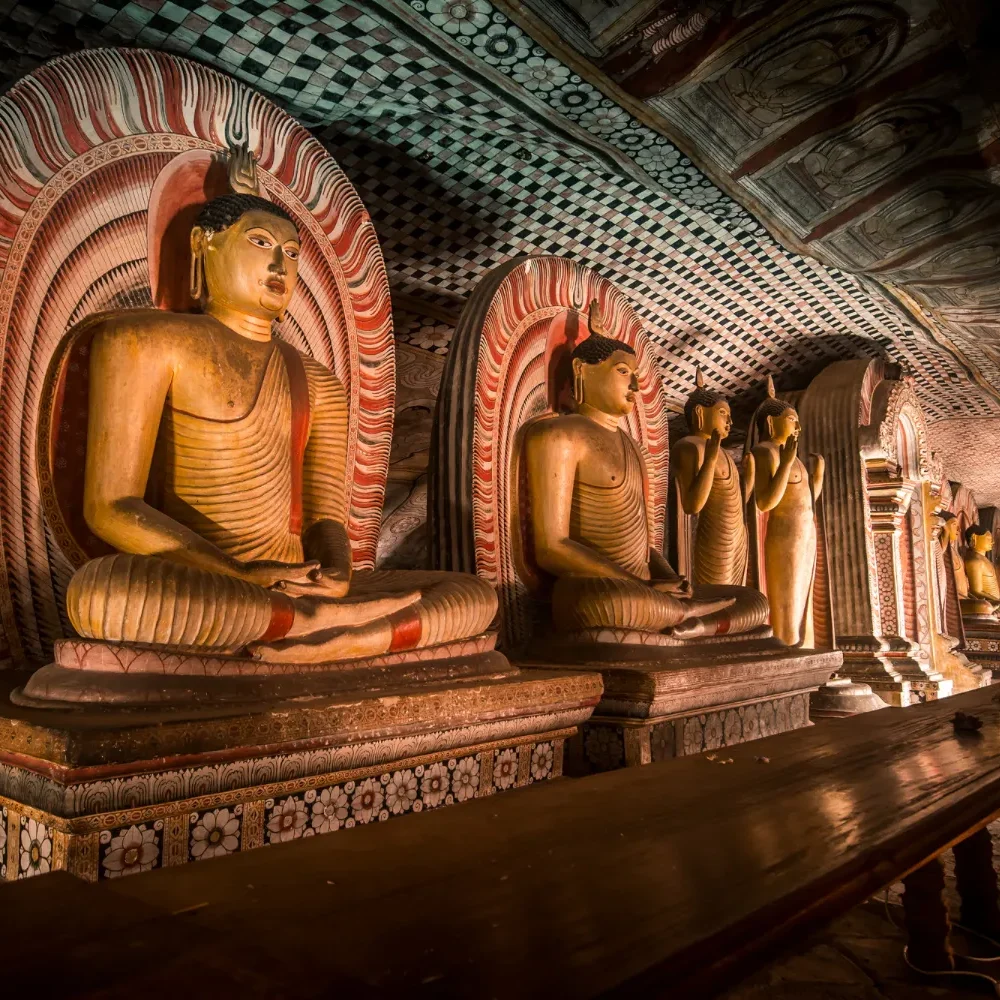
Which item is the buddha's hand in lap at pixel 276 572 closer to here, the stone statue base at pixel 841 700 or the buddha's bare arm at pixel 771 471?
the buddha's bare arm at pixel 771 471

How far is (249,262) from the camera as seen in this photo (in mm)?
2789

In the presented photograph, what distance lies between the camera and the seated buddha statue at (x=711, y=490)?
4922mm

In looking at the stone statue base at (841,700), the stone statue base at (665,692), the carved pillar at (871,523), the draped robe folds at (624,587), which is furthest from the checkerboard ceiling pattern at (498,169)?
the stone statue base at (841,700)

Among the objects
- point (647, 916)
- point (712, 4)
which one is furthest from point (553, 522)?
point (647, 916)

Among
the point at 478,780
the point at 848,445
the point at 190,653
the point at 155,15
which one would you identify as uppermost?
the point at 155,15

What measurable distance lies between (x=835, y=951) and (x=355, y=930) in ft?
5.55

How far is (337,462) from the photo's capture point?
3.12 metres

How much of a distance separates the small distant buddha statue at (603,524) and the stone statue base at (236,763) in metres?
0.90

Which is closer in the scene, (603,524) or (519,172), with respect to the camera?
(603,524)

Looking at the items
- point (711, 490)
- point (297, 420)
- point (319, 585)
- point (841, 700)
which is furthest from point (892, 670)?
point (319, 585)

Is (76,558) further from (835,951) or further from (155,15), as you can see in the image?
(835,951)

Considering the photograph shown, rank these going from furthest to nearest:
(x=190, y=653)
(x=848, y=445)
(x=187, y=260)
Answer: (x=848, y=445) < (x=187, y=260) < (x=190, y=653)

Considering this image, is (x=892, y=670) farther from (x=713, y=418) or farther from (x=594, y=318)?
(x=594, y=318)

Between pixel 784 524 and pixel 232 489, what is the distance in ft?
14.2
